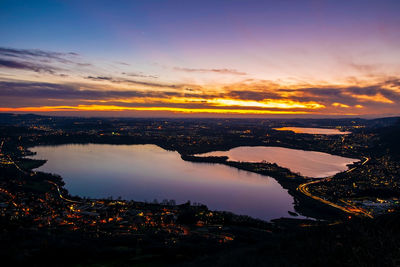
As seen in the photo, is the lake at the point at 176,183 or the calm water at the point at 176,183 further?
the calm water at the point at 176,183

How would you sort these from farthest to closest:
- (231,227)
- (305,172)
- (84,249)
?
(305,172) → (231,227) → (84,249)

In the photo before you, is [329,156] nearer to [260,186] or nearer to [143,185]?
[260,186]

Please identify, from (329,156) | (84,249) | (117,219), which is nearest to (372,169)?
(329,156)

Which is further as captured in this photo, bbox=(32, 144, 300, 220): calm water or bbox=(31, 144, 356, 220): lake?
bbox=(32, 144, 300, 220): calm water

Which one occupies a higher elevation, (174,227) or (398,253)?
(398,253)

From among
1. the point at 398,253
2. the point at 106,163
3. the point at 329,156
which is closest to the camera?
the point at 398,253

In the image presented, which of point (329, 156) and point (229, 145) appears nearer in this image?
point (329, 156)

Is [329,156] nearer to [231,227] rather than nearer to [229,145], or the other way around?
[229,145]
